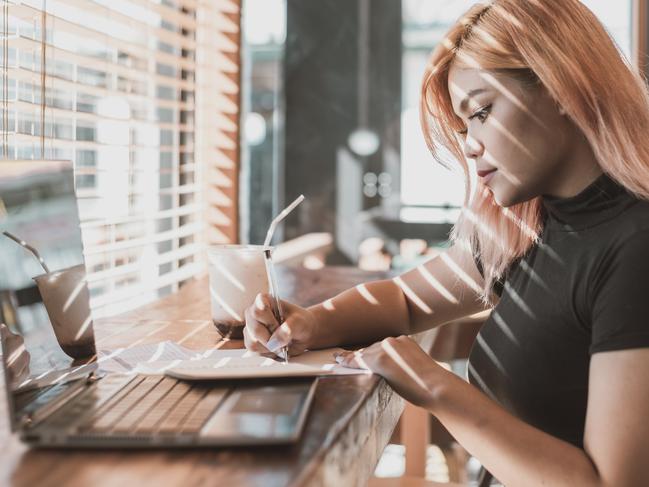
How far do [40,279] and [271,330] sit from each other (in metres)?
0.37

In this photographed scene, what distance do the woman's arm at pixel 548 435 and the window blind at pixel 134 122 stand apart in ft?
2.57

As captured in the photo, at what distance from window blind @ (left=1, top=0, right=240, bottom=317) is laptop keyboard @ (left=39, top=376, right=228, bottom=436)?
1.83 ft

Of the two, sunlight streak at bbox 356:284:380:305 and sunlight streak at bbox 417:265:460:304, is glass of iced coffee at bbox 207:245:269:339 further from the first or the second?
sunlight streak at bbox 417:265:460:304

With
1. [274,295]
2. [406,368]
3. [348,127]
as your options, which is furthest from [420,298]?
[348,127]

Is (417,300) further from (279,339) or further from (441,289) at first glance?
(279,339)

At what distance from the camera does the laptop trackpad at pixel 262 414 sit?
0.70 metres

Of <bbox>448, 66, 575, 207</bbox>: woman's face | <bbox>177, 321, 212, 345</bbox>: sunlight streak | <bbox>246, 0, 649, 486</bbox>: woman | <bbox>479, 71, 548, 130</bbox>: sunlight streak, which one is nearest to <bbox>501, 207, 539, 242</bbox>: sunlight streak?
<bbox>246, 0, 649, 486</bbox>: woman

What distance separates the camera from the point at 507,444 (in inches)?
35.8

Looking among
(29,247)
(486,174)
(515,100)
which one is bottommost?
(29,247)

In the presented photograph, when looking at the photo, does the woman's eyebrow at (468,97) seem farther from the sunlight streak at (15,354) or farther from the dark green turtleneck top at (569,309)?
the sunlight streak at (15,354)

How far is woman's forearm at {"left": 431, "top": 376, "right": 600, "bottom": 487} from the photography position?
0.88 metres

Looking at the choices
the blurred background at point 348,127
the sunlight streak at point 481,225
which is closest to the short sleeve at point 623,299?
the sunlight streak at point 481,225

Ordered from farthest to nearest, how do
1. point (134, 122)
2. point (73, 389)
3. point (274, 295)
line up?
point (134, 122), point (274, 295), point (73, 389)

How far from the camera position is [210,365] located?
1.02 m
